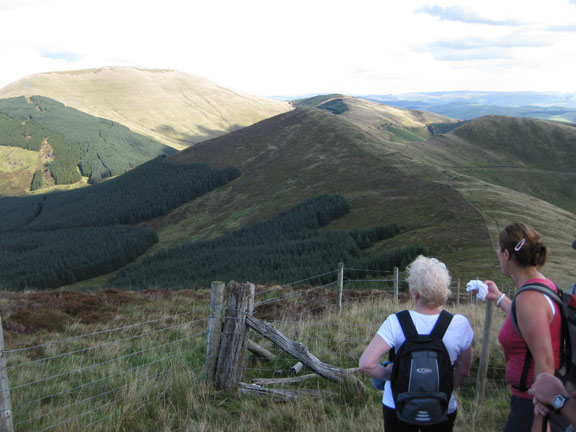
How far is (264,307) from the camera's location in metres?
14.1

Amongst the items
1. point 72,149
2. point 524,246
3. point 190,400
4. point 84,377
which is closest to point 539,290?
point 524,246

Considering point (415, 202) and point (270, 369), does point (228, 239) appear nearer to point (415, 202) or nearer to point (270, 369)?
point (415, 202)

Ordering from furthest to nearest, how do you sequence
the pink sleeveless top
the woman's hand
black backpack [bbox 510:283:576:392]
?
the woman's hand < the pink sleeveless top < black backpack [bbox 510:283:576:392]

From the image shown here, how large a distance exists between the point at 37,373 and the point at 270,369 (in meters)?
3.66

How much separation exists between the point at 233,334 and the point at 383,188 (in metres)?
46.8

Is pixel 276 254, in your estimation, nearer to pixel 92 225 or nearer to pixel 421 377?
pixel 421 377

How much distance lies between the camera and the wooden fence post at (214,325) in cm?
583

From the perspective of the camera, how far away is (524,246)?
3.23 m

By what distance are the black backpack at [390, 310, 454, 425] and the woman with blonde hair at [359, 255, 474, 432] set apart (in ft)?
0.22

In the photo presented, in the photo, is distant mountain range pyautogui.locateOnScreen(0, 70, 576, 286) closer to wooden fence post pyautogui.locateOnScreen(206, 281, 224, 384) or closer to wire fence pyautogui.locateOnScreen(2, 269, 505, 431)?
wire fence pyautogui.locateOnScreen(2, 269, 505, 431)

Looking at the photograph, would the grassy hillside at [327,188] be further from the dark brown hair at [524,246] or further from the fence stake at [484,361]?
the dark brown hair at [524,246]

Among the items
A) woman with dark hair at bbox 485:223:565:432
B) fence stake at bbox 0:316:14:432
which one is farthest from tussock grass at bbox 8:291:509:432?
woman with dark hair at bbox 485:223:565:432

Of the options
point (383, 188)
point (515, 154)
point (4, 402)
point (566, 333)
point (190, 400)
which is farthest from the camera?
point (515, 154)

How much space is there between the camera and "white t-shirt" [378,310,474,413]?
124 inches
